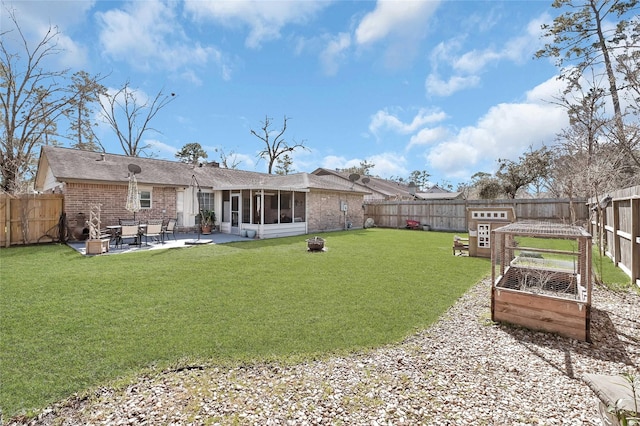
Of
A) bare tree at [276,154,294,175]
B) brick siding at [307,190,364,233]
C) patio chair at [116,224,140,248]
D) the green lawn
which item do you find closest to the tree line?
the green lawn

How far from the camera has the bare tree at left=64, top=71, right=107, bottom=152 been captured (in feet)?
62.2

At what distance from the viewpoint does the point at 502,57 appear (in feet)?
35.5

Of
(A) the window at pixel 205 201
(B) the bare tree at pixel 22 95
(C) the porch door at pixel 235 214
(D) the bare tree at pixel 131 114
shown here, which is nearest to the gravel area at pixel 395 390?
(C) the porch door at pixel 235 214

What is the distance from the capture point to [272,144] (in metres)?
32.7

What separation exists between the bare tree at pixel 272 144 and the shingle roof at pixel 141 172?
44.5ft

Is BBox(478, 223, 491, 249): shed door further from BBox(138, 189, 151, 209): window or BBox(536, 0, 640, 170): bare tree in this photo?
BBox(138, 189, 151, 209): window

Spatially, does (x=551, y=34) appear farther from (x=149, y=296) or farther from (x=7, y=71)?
(x=7, y=71)

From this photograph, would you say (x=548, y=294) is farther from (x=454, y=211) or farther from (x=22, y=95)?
(x=22, y=95)

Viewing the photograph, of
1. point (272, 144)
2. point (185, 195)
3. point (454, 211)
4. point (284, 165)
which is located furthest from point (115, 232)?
point (284, 165)

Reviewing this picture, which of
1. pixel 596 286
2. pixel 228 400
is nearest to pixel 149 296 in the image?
pixel 228 400

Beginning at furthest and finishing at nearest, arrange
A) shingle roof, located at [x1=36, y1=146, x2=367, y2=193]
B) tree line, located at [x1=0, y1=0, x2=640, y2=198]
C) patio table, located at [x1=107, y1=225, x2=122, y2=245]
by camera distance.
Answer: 1. shingle roof, located at [x1=36, y1=146, x2=367, y2=193]
2. patio table, located at [x1=107, y1=225, x2=122, y2=245]
3. tree line, located at [x1=0, y1=0, x2=640, y2=198]

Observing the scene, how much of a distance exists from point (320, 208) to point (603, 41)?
575 inches

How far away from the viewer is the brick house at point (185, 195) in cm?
1238

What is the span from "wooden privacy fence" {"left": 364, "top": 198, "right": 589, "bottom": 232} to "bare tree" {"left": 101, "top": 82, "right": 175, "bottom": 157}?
68.1 feet
